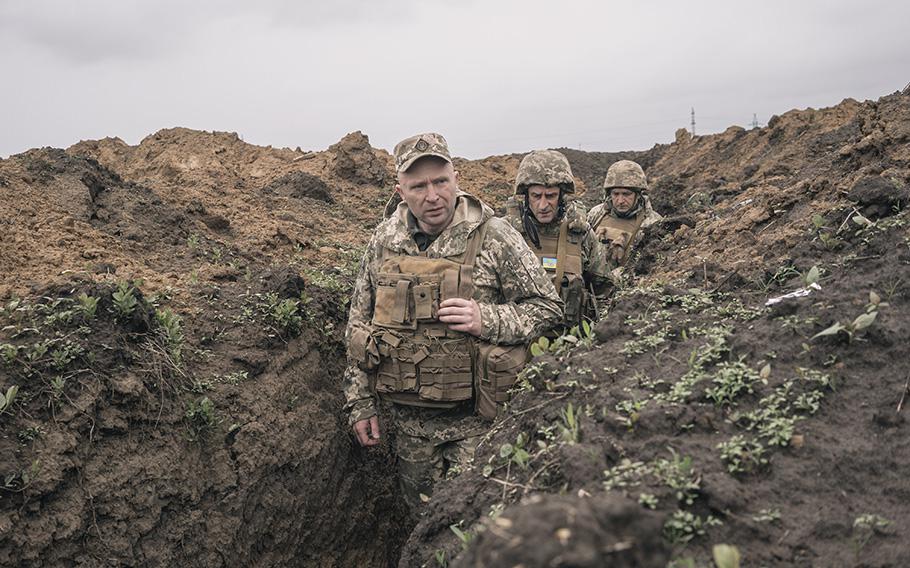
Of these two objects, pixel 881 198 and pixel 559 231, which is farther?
pixel 559 231

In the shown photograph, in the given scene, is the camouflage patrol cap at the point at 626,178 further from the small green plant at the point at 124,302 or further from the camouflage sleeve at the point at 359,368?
the small green plant at the point at 124,302

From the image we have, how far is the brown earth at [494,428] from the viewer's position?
1996 millimetres

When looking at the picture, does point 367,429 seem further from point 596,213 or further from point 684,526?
point 596,213

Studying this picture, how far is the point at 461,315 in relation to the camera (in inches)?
144

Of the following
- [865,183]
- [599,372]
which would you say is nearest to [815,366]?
[599,372]

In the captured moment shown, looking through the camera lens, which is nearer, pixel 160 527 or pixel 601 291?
pixel 160 527

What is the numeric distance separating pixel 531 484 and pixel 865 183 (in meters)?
2.85

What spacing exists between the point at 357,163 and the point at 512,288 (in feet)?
34.8

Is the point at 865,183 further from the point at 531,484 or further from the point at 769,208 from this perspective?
the point at 531,484

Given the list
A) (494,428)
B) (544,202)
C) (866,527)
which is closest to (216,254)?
(544,202)

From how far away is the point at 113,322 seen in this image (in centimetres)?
412

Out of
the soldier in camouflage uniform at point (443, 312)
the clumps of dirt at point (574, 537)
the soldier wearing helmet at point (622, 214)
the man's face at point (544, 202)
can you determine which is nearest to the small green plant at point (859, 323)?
the clumps of dirt at point (574, 537)

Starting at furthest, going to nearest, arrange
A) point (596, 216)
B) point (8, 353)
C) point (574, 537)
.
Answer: point (596, 216) → point (8, 353) → point (574, 537)

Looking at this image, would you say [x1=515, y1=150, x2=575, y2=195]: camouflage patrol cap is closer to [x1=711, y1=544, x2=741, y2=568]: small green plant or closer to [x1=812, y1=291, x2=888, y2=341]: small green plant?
[x1=812, y1=291, x2=888, y2=341]: small green plant
